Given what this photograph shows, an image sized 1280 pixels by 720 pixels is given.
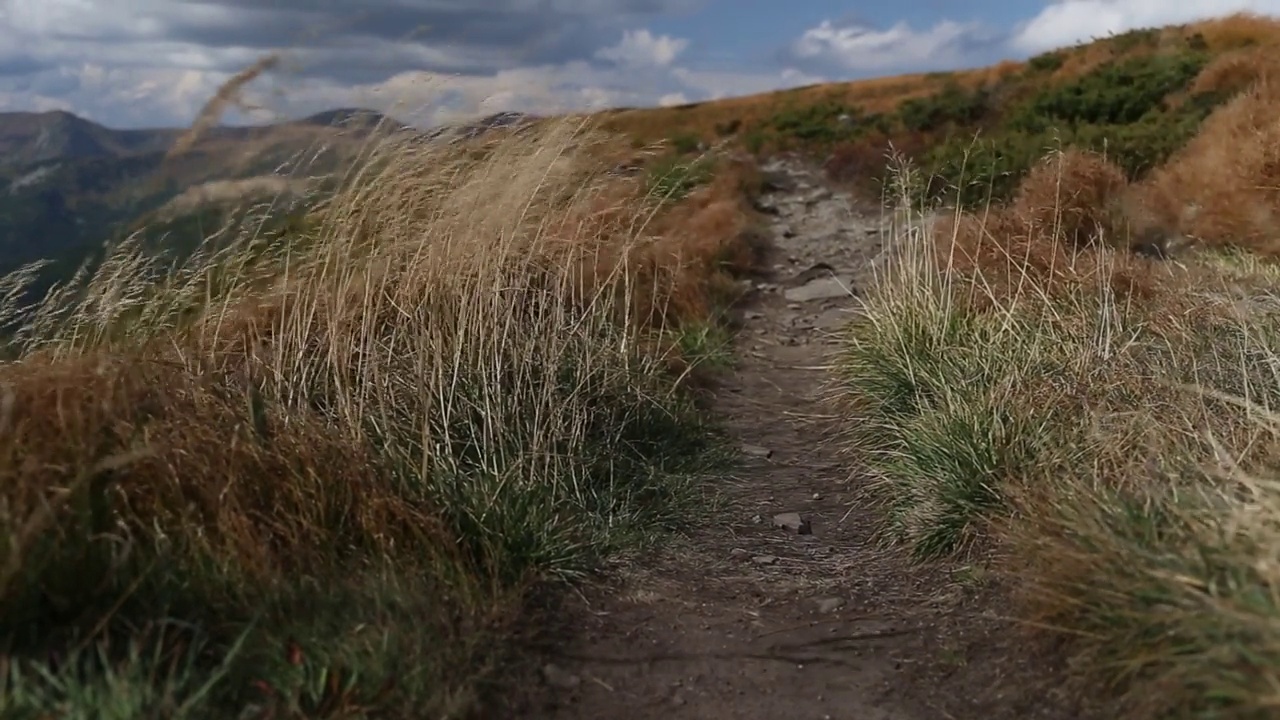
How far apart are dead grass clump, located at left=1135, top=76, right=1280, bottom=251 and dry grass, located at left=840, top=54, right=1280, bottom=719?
12cm

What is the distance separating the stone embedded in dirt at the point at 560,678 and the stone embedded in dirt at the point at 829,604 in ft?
3.17

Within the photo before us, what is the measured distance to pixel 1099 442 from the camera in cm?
410

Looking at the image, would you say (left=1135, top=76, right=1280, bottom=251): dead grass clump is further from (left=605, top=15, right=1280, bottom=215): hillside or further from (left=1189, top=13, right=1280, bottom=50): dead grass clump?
(left=1189, top=13, right=1280, bottom=50): dead grass clump

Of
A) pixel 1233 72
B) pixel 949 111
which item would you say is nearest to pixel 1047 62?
pixel 949 111

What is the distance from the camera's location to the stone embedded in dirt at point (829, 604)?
156 inches

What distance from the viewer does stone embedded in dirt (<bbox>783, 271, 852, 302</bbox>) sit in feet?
34.3

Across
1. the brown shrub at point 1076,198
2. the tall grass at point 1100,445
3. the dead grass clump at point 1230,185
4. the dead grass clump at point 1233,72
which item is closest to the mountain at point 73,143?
the tall grass at point 1100,445

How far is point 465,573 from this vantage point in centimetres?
362

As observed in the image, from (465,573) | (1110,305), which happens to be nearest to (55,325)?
(465,573)

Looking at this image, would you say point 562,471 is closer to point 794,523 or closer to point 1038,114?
point 794,523

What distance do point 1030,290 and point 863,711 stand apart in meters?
3.56

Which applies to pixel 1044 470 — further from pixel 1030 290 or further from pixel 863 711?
pixel 1030 290

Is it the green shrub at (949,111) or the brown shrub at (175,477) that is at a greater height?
the green shrub at (949,111)

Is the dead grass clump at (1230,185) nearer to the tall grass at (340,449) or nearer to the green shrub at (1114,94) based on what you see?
the tall grass at (340,449)
